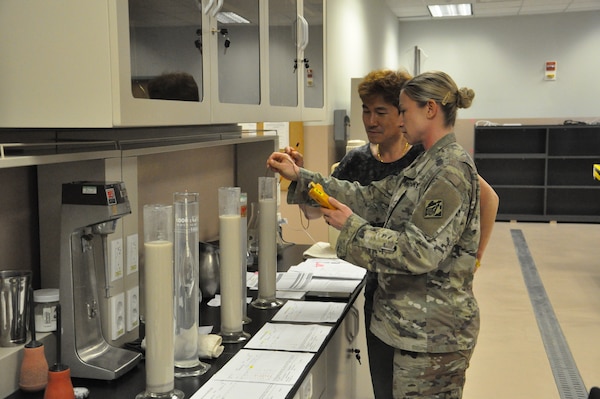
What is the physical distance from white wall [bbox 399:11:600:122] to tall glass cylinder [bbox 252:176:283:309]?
852cm

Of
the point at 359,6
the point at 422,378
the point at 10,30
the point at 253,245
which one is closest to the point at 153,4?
the point at 10,30

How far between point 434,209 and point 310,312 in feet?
1.81

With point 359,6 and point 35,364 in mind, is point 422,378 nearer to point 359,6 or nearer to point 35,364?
point 35,364

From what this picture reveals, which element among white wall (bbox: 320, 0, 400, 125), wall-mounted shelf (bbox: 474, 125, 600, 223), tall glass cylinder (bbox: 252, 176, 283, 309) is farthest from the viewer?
wall-mounted shelf (bbox: 474, 125, 600, 223)

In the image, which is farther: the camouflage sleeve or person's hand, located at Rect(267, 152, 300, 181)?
person's hand, located at Rect(267, 152, 300, 181)

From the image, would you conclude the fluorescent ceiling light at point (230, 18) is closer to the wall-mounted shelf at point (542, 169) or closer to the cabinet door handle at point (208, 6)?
the cabinet door handle at point (208, 6)

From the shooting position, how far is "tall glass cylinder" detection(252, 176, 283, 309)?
2.10m

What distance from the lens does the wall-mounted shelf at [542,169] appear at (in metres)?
9.05

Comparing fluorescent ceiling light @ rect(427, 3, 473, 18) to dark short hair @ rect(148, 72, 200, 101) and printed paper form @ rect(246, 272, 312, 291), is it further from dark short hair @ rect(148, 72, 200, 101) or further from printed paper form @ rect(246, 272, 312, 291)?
dark short hair @ rect(148, 72, 200, 101)

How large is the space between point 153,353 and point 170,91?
61 centimetres

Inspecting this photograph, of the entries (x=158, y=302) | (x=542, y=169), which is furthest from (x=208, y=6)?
(x=542, y=169)

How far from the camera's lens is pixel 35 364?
1.39 m

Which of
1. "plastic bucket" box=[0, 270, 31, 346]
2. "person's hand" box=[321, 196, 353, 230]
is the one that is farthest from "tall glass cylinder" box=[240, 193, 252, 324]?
"plastic bucket" box=[0, 270, 31, 346]

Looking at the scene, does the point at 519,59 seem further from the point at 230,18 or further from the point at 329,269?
the point at 230,18
